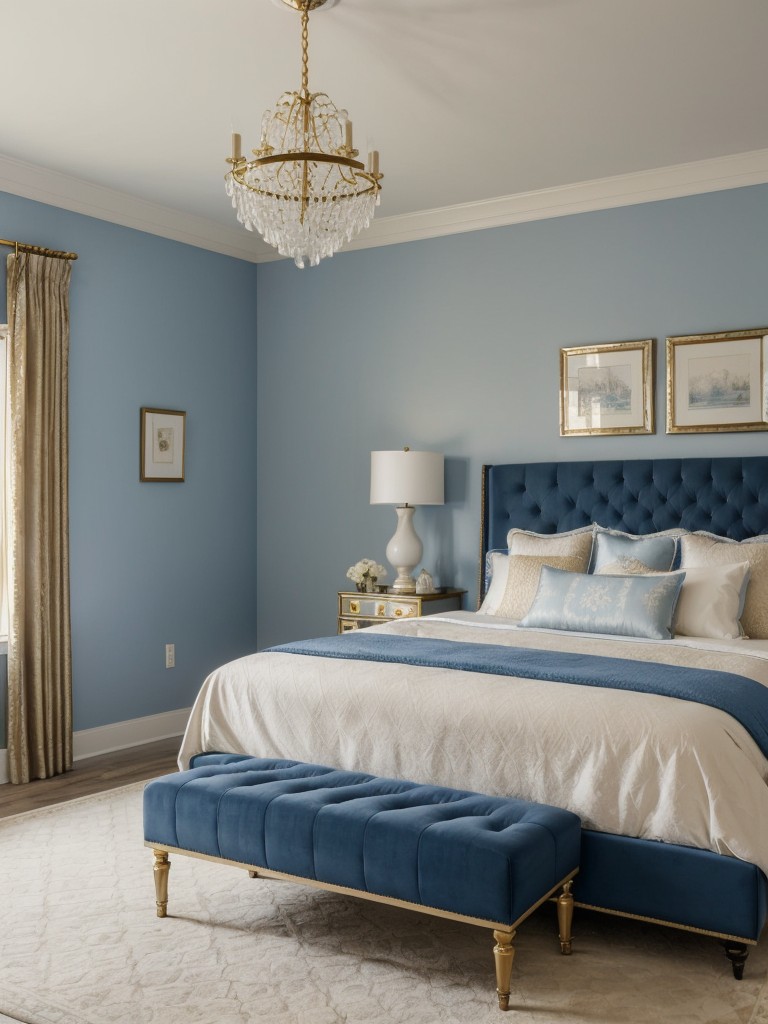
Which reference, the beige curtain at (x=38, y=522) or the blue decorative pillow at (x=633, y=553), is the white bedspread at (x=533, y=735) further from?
the beige curtain at (x=38, y=522)

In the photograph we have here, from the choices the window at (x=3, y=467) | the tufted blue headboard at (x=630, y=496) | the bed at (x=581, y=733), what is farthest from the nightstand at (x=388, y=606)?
the window at (x=3, y=467)

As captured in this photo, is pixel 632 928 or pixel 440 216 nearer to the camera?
pixel 632 928

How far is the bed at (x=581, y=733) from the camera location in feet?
8.86

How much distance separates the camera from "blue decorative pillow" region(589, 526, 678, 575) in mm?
4406

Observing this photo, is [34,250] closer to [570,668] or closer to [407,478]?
[407,478]

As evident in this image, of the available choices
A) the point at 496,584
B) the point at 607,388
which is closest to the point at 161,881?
the point at 496,584

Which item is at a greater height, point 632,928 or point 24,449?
point 24,449

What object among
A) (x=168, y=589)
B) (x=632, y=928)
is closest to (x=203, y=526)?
(x=168, y=589)

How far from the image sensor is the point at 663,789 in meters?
2.74

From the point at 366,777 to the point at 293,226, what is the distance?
1877 millimetres

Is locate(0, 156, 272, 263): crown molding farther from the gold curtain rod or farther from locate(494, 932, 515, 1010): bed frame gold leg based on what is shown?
locate(494, 932, 515, 1010): bed frame gold leg

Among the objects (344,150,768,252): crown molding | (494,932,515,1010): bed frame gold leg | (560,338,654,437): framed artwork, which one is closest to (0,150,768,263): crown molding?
(344,150,768,252): crown molding

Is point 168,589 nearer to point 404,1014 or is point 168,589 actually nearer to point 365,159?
point 365,159

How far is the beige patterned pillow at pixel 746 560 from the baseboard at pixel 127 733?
3.01 metres
